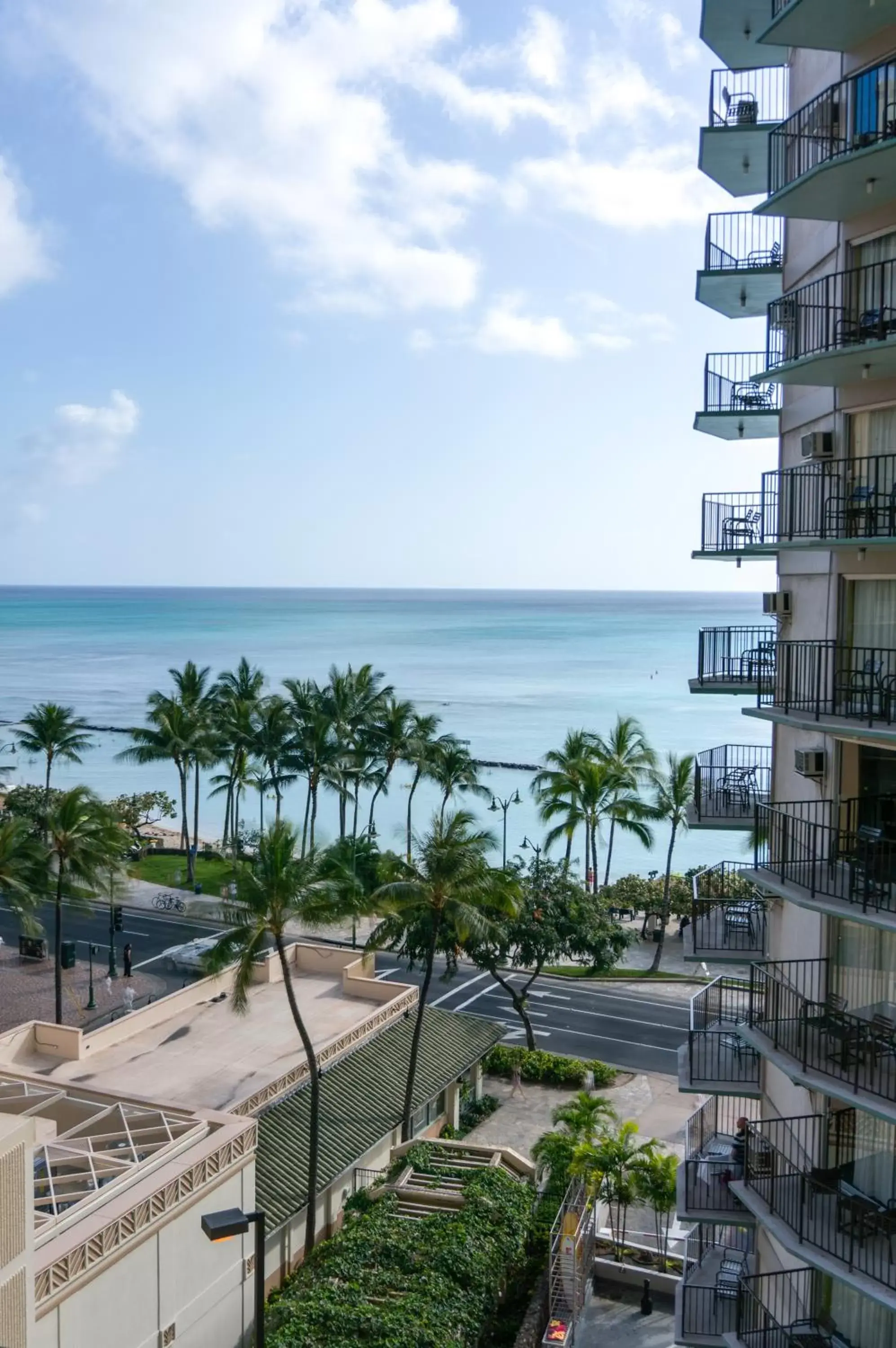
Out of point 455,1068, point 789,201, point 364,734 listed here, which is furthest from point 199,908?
point 789,201

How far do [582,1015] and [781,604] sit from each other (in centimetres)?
2718

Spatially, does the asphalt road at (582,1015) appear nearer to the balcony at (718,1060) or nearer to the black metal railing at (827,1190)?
the balcony at (718,1060)

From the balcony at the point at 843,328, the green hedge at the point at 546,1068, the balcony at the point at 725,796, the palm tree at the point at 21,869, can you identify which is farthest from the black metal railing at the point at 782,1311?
the palm tree at the point at 21,869

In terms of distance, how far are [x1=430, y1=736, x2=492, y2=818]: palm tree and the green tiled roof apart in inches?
755

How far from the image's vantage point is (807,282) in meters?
16.0

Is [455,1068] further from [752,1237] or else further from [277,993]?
[752,1237]

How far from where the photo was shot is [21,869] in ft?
117

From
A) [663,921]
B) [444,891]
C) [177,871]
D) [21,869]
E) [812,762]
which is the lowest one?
[177,871]

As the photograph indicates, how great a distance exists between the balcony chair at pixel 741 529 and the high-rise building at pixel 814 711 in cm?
4

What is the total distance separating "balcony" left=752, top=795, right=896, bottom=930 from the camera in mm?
13359

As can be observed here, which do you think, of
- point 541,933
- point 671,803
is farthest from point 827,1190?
point 671,803

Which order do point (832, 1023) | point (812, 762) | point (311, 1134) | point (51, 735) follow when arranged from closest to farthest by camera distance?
point (832, 1023) < point (812, 762) < point (311, 1134) < point (51, 735)

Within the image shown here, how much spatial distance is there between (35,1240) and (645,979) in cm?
3137

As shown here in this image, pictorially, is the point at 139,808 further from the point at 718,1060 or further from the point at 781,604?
the point at 781,604
